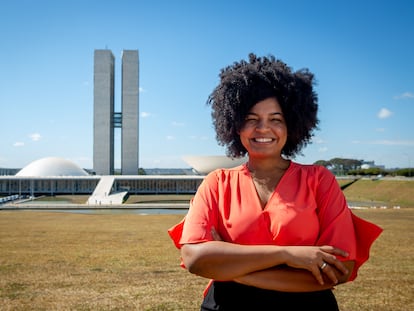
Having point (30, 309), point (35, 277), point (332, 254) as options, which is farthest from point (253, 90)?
point (35, 277)

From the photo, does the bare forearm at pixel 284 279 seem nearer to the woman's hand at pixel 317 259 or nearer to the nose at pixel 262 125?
the woman's hand at pixel 317 259

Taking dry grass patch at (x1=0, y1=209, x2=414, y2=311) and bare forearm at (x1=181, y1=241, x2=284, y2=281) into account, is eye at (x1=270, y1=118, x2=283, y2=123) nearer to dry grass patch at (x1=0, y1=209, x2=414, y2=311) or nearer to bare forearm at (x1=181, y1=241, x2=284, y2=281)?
bare forearm at (x1=181, y1=241, x2=284, y2=281)

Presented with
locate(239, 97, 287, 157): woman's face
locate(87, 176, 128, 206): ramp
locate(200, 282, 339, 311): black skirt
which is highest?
locate(239, 97, 287, 157): woman's face

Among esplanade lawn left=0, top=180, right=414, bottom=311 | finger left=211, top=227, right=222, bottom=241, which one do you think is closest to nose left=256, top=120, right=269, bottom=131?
finger left=211, top=227, right=222, bottom=241

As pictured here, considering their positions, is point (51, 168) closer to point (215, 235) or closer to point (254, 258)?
point (215, 235)

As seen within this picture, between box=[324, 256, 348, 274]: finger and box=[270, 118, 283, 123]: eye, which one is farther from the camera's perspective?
box=[270, 118, 283, 123]: eye

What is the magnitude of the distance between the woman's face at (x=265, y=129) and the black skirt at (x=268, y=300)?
55cm

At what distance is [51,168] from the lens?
4444 cm

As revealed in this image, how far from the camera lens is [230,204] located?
162 centimetres

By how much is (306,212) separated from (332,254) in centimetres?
17

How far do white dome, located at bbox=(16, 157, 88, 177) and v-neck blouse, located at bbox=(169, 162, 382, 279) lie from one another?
44037mm

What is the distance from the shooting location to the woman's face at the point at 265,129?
1764 millimetres

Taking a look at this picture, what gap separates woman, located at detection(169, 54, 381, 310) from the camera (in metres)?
1.51

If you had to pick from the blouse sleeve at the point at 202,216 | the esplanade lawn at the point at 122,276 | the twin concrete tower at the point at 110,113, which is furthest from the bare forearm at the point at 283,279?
the twin concrete tower at the point at 110,113
